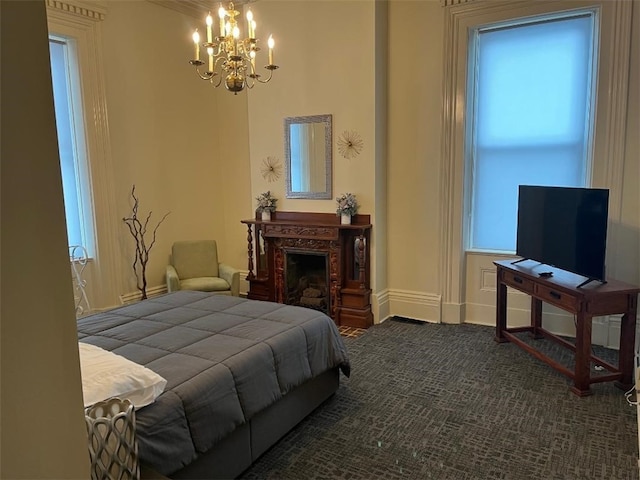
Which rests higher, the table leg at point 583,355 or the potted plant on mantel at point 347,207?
the potted plant on mantel at point 347,207

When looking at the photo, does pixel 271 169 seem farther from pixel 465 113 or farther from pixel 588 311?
pixel 588 311

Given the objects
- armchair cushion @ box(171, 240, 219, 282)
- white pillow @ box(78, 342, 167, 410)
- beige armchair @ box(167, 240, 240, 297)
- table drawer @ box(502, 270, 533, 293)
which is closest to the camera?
white pillow @ box(78, 342, 167, 410)

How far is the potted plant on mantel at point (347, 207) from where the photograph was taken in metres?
4.82

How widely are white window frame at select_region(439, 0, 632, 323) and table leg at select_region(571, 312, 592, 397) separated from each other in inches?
46.3

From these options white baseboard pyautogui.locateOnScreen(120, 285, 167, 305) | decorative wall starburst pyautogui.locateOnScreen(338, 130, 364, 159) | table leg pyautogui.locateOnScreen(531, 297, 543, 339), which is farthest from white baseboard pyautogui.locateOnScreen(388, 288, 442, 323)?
white baseboard pyautogui.locateOnScreen(120, 285, 167, 305)

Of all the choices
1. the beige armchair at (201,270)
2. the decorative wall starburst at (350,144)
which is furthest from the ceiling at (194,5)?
the beige armchair at (201,270)

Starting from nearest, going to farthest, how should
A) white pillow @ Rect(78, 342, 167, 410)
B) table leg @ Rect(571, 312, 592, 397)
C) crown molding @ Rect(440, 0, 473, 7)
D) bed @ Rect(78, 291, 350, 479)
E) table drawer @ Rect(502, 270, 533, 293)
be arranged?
white pillow @ Rect(78, 342, 167, 410) → bed @ Rect(78, 291, 350, 479) → table leg @ Rect(571, 312, 592, 397) → table drawer @ Rect(502, 270, 533, 293) → crown molding @ Rect(440, 0, 473, 7)

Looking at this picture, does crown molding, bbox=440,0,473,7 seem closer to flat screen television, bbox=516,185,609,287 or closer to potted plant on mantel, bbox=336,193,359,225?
flat screen television, bbox=516,185,609,287

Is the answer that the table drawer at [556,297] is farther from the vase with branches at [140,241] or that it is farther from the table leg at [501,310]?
the vase with branches at [140,241]

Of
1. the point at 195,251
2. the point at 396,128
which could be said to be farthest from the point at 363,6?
the point at 195,251

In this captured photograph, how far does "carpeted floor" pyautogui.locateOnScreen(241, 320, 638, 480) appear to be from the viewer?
248 centimetres

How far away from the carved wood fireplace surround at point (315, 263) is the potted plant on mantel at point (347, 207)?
73 millimetres

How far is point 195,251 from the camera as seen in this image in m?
5.43

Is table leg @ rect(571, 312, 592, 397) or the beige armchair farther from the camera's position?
the beige armchair
